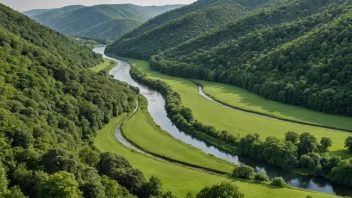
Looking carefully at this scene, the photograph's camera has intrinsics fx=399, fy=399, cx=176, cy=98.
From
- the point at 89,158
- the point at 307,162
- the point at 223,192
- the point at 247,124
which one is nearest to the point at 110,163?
the point at 89,158

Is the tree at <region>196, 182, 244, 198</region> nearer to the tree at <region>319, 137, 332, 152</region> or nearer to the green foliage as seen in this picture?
the green foliage

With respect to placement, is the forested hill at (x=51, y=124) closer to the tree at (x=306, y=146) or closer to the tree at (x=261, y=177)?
the tree at (x=261, y=177)

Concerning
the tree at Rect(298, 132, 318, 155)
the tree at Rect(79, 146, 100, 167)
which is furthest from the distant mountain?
the tree at Rect(298, 132, 318, 155)

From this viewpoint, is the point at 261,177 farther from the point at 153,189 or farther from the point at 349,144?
the point at 349,144

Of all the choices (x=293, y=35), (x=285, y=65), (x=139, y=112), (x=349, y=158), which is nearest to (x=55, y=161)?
(x=349, y=158)

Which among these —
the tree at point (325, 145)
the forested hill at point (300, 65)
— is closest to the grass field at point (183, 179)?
the tree at point (325, 145)

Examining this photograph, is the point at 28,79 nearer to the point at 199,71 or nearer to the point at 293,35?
the point at 199,71

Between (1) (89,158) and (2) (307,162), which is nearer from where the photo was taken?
(1) (89,158)
